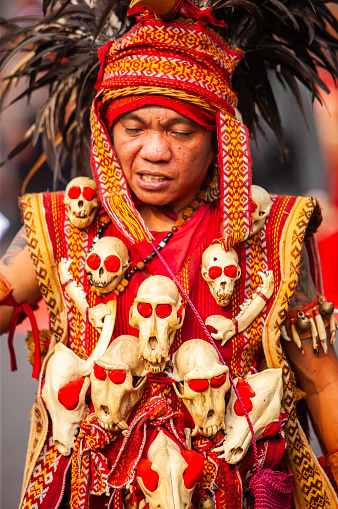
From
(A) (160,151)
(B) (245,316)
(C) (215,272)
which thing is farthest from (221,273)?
(A) (160,151)

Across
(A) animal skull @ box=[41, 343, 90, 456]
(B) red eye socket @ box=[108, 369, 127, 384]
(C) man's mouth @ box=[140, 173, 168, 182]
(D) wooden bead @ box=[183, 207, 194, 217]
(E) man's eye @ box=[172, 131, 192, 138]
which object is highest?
(E) man's eye @ box=[172, 131, 192, 138]

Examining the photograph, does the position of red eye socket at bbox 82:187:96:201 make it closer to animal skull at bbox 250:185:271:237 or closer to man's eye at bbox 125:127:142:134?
man's eye at bbox 125:127:142:134

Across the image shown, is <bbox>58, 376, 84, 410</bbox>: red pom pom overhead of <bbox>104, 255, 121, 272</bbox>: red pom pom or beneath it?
beneath

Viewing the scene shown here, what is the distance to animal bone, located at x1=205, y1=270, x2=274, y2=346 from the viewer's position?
6.23 feet

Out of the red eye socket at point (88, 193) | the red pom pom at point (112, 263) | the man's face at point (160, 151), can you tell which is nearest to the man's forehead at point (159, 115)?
the man's face at point (160, 151)

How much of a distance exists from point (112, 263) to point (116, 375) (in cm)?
29

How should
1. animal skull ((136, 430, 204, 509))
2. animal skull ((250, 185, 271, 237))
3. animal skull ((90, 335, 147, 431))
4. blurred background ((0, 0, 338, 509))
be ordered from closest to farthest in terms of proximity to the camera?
animal skull ((136, 430, 204, 509)) → animal skull ((90, 335, 147, 431)) → animal skull ((250, 185, 271, 237)) → blurred background ((0, 0, 338, 509))

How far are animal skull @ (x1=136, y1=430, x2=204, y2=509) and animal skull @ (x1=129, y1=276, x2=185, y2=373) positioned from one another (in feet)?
0.66

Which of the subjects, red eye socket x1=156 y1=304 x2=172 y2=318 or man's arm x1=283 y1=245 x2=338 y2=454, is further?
man's arm x1=283 y1=245 x2=338 y2=454

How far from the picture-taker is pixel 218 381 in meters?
1.76

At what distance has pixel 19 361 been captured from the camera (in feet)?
11.9

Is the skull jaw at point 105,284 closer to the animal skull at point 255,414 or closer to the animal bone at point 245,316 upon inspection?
the animal bone at point 245,316

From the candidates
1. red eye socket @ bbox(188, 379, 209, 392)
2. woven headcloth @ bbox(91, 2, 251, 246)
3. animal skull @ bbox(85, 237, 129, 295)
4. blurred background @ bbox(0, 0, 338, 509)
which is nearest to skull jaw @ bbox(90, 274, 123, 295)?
animal skull @ bbox(85, 237, 129, 295)

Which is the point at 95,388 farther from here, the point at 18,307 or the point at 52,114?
the point at 52,114
